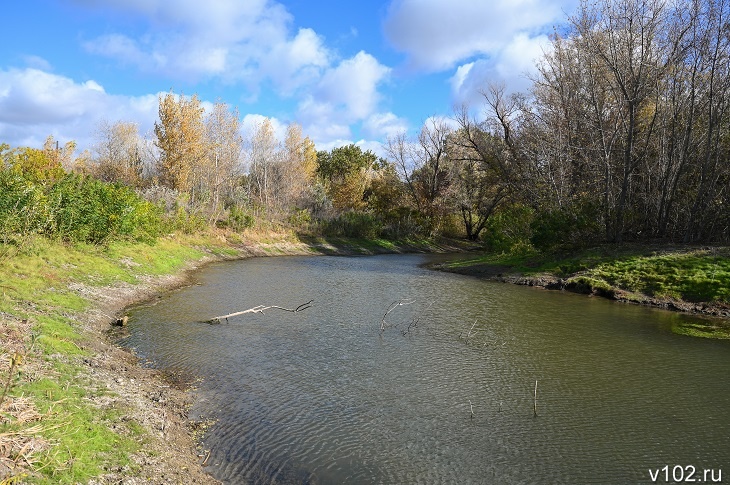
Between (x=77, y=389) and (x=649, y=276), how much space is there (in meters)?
23.7

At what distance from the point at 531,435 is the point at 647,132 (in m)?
28.9

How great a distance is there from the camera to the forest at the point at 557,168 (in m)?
22.6

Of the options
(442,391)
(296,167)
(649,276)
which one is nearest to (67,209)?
(442,391)

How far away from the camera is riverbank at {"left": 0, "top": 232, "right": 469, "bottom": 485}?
17.8 feet

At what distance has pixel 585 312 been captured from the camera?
62.8ft

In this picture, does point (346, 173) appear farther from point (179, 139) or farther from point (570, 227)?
point (570, 227)

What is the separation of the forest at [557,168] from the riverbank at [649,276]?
237 centimetres

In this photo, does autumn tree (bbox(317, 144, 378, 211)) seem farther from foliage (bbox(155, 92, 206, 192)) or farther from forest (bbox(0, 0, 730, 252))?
foliage (bbox(155, 92, 206, 192))

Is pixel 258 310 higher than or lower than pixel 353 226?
lower

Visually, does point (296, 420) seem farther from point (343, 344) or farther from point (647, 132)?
point (647, 132)

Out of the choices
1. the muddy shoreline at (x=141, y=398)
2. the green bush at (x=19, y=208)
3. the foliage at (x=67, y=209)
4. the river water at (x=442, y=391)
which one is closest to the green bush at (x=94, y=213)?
the foliage at (x=67, y=209)

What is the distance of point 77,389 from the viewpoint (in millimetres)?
7598

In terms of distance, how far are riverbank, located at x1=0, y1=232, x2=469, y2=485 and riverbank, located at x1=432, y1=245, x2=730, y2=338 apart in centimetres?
1627

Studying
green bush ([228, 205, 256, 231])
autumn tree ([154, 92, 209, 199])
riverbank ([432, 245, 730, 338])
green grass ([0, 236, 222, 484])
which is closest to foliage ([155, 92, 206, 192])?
autumn tree ([154, 92, 209, 199])
